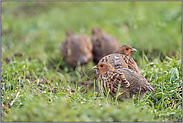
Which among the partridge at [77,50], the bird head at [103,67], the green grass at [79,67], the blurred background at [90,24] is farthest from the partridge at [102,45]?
the bird head at [103,67]

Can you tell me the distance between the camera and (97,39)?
211 inches

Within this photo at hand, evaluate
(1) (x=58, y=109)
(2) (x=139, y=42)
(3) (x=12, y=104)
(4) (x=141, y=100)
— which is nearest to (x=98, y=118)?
(1) (x=58, y=109)

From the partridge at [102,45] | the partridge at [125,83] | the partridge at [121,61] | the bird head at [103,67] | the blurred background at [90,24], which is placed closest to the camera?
the partridge at [125,83]

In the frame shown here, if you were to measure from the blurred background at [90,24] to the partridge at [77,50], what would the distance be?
568mm

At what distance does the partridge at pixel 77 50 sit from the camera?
16.1 ft

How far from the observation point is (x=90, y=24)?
24.6 ft

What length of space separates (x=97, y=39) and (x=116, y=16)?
108 inches

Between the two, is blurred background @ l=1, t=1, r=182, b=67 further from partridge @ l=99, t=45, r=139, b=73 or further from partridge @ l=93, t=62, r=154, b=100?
partridge @ l=93, t=62, r=154, b=100

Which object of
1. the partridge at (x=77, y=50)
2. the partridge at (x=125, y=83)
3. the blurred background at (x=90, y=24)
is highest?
the blurred background at (x=90, y=24)

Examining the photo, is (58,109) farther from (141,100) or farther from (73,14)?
(73,14)

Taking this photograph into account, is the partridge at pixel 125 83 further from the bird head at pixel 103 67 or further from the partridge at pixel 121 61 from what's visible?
the partridge at pixel 121 61

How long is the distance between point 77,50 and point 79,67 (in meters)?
0.43

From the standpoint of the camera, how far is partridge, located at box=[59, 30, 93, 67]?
193 inches

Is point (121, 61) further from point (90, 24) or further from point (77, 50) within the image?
point (90, 24)
